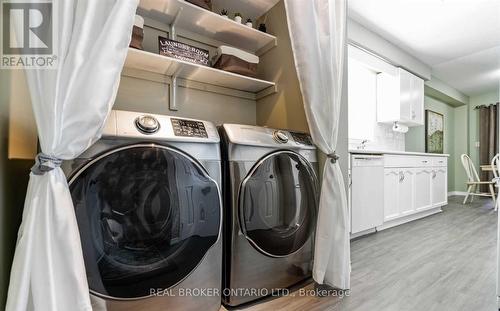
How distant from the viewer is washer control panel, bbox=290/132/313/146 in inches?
53.8

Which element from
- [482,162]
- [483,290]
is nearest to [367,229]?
[483,290]

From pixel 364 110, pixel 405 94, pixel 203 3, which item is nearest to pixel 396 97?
pixel 405 94

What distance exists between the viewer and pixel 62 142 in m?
0.71

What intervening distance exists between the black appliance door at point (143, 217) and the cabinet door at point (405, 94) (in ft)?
11.6

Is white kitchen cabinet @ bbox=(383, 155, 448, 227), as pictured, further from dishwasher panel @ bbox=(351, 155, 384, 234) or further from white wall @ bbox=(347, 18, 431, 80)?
white wall @ bbox=(347, 18, 431, 80)

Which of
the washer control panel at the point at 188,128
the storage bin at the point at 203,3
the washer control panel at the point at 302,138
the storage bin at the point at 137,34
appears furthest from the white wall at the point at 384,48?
the washer control panel at the point at 188,128

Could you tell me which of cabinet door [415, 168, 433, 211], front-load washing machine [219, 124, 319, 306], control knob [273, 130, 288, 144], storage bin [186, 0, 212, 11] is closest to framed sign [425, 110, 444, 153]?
cabinet door [415, 168, 433, 211]

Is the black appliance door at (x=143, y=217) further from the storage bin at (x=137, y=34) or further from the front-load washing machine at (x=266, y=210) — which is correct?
the storage bin at (x=137, y=34)

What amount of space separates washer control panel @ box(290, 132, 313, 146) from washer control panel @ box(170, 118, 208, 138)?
0.56 m

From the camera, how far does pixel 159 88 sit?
161 cm

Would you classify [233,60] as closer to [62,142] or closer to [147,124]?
[147,124]

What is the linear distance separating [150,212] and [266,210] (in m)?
0.57

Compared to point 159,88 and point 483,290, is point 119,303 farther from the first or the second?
point 483,290

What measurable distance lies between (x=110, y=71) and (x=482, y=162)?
23.5 feet
